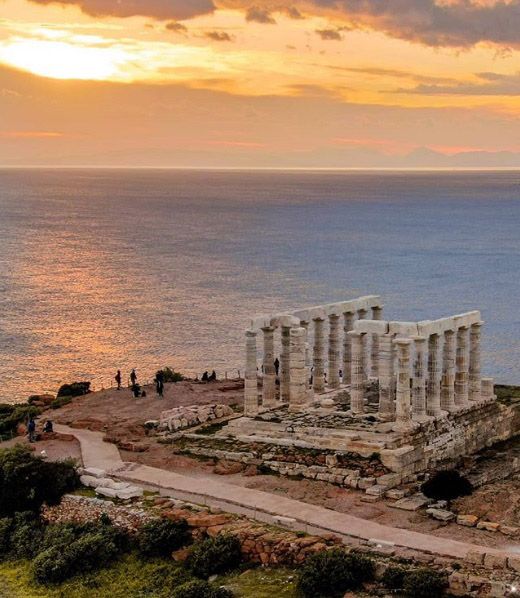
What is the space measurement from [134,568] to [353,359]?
2049cm

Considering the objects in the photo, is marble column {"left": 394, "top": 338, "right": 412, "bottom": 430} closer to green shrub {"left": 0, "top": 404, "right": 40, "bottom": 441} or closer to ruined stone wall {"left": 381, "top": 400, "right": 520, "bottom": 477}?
ruined stone wall {"left": 381, "top": 400, "right": 520, "bottom": 477}

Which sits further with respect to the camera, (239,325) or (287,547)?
(239,325)

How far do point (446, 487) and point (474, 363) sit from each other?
15.0 meters

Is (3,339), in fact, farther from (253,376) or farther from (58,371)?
(253,376)

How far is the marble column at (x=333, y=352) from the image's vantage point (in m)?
61.8

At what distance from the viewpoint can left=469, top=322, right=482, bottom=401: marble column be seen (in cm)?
5934

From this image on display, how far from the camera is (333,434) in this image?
169ft

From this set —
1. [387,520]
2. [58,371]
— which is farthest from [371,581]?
[58,371]

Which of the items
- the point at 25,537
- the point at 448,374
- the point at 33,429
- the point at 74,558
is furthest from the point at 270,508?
the point at 33,429

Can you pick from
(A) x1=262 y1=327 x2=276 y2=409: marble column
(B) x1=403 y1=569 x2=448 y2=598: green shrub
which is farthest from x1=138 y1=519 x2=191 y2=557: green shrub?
(A) x1=262 y1=327 x2=276 y2=409: marble column

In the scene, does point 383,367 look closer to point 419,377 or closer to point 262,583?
point 419,377

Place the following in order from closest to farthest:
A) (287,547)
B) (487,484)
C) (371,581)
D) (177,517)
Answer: (371,581), (287,547), (177,517), (487,484)

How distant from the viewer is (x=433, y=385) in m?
55.9

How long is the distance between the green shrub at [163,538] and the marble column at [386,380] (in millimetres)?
17180
